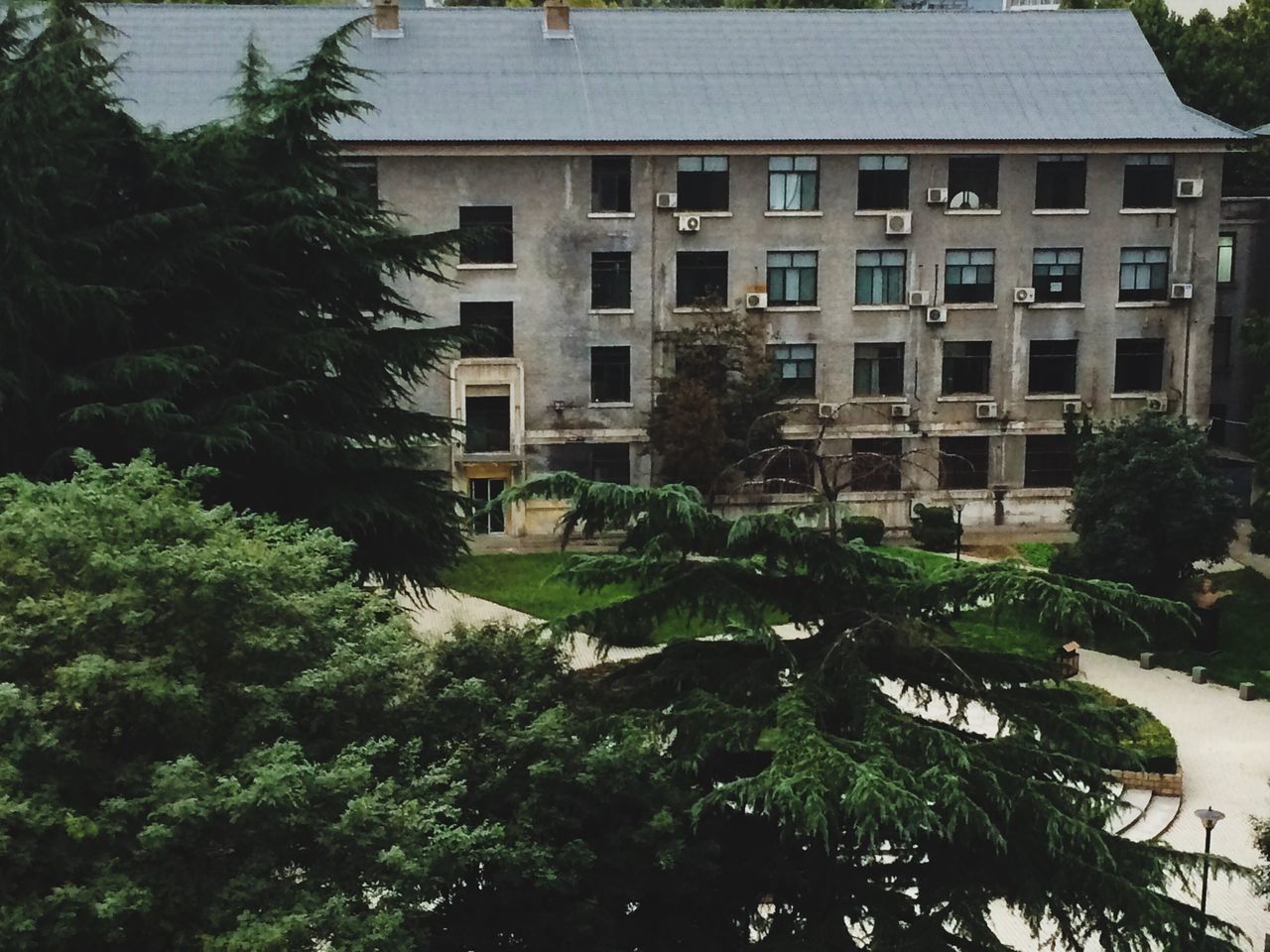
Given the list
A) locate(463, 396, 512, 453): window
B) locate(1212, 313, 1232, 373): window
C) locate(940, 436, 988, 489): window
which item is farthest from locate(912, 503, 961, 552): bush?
locate(463, 396, 512, 453): window

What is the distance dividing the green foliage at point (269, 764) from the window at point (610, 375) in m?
24.5

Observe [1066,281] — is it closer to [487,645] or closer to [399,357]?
[399,357]

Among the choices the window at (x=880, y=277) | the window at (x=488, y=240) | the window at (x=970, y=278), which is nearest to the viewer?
the window at (x=488, y=240)

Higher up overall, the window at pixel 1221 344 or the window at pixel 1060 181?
the window at pixel 1060 181

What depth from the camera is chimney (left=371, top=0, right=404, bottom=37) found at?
38906 millimetres

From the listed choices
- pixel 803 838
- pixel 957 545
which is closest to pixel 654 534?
pixel 803 838

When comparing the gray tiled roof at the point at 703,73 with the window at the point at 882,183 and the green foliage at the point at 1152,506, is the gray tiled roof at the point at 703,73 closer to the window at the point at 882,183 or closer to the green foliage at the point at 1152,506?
the window at the point at 882,183

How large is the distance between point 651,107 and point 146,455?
86.9 ft

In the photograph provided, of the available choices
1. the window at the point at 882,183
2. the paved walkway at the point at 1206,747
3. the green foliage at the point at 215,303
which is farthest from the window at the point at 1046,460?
the green foliage at the point at 215,303

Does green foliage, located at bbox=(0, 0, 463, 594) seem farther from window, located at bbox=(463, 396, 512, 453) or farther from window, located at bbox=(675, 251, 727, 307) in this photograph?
window, located at bbox=(675, 251, 727, 307)

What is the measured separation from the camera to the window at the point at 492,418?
124 feet

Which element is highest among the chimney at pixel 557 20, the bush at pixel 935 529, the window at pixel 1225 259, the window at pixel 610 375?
the chimney at pixel 557 20

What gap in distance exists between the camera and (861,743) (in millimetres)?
12633

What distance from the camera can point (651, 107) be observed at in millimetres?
37875
